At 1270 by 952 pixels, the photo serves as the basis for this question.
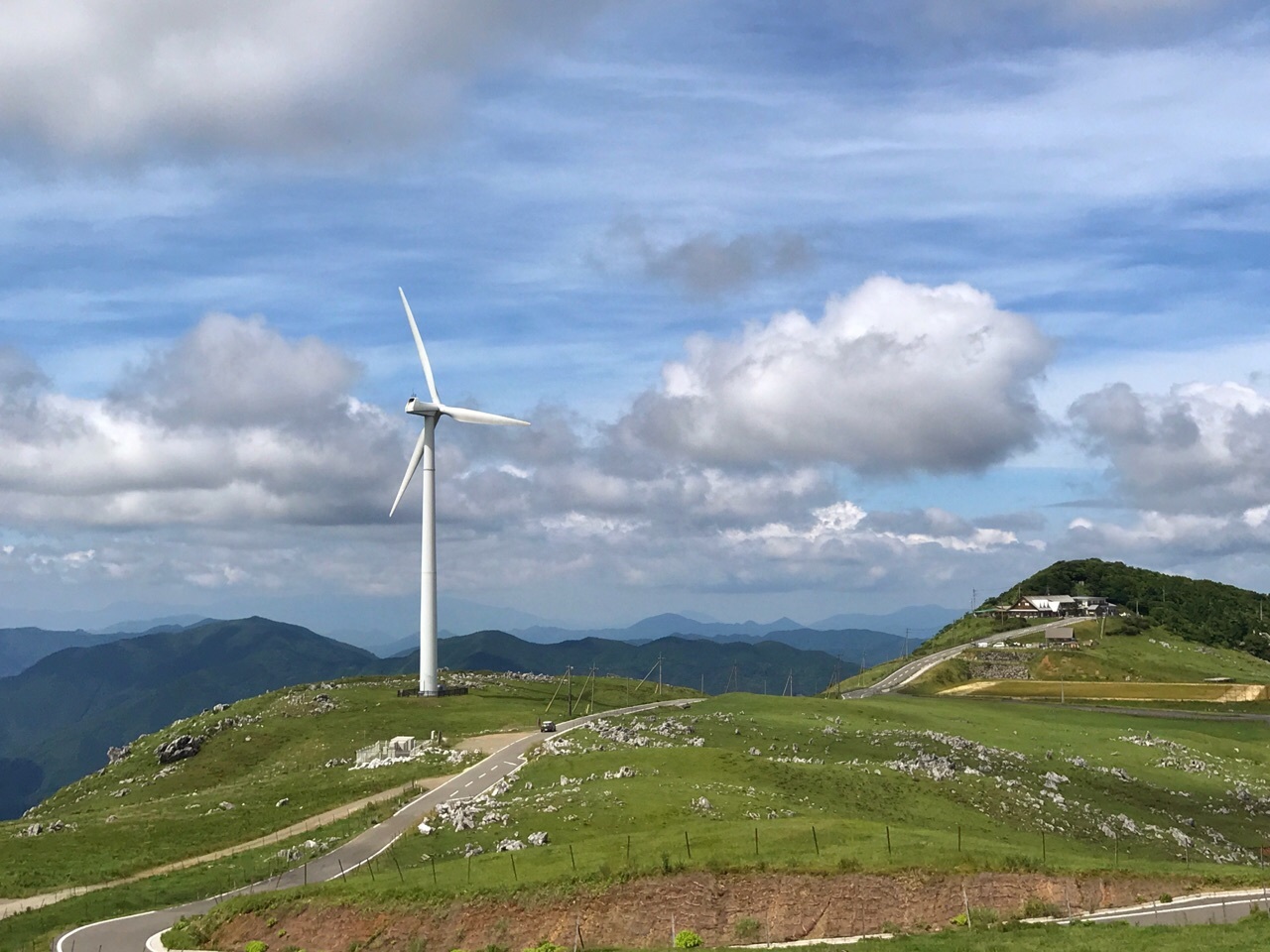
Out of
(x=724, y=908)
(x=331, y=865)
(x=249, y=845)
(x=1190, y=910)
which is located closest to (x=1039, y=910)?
(x=1190, y=910)

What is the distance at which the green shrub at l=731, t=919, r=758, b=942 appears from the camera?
4938 cm

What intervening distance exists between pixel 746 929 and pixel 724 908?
6.35 feet

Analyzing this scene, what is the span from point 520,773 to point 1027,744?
201 feet

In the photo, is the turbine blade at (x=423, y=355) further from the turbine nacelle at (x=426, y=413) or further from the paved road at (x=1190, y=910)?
the paved road at (x=1190, y=910)

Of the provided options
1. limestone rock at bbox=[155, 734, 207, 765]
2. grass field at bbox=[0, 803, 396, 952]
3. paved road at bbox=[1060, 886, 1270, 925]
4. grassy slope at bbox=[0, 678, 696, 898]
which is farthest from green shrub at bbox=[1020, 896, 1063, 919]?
limestone rock at bbox=[155, 734, 207, 765]

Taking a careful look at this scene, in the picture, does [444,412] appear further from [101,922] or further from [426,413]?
[101,922]

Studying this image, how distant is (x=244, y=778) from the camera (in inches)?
4980

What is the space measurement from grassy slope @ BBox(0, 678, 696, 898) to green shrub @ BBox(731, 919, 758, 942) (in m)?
53.7

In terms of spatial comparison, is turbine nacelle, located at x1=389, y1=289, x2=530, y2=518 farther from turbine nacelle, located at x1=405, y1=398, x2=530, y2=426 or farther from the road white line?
the road white line

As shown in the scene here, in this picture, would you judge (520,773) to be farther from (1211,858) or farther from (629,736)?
(1211,858)

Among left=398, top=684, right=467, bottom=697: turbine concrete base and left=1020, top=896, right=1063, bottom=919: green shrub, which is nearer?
left=1020, top=896, right=1063, bottom=919: green shrub

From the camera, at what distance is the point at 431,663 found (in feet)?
554

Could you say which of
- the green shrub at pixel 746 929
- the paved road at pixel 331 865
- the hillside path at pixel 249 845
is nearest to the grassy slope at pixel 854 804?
the green shrub at pixel 746 929

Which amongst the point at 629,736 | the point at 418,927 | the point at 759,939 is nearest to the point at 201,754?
the point at 629,736
